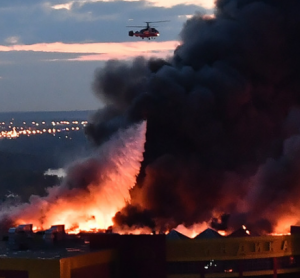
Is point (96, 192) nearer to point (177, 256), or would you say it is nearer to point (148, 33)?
point (177, 256)

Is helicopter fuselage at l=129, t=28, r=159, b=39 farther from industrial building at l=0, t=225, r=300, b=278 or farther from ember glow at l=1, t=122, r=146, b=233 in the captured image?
industrial building at l=0, t=225, r=300, b=278

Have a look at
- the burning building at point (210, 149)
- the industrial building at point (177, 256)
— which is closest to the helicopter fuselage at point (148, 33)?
the burning building at point (210, 149)

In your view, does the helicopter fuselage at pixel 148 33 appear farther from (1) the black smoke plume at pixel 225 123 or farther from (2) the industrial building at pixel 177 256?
(2) the industrial building at pixel 177 256

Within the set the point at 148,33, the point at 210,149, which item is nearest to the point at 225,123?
the point at 210,149

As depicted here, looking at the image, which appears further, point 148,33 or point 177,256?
point 148,33

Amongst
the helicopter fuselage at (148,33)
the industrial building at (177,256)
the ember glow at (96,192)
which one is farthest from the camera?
the helicopter fuselage at (148,33)

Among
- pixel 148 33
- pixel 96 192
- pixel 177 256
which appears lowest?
pixel 177 256

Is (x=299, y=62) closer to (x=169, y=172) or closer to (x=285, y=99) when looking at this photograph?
(x=285, y=99)
